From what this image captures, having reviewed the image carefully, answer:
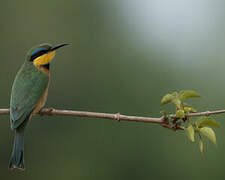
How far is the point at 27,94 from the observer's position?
2.49 metres

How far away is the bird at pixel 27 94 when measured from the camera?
231 cm

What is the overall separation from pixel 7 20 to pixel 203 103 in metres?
4.74

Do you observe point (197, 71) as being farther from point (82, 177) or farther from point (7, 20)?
point (7, 20)

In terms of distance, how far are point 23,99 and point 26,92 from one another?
0.29ft

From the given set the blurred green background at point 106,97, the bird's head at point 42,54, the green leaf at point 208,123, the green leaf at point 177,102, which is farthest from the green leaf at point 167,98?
the blurred green background at point 106,97

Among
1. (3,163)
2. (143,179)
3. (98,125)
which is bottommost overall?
(143,179)

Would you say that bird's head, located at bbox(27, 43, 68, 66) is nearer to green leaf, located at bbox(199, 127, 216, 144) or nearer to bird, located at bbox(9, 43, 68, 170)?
bird, located at bbox(9, 43, 68, 170)

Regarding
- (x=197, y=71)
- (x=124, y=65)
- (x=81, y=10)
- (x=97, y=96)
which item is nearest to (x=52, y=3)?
(x=81, y=10)

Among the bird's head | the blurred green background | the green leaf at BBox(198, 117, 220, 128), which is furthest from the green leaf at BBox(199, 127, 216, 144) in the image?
the blurred green background

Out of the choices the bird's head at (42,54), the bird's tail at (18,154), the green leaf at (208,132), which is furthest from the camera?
the bird's head at (42,54)

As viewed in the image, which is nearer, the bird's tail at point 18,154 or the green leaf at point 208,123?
the green leaf at point 208,123

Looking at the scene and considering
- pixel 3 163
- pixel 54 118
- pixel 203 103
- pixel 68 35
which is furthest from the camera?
pixel 68 35

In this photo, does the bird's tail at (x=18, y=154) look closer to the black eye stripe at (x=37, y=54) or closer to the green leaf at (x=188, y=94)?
the black eye stripe at (x=37, y=54)

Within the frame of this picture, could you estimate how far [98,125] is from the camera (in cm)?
723
